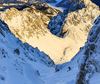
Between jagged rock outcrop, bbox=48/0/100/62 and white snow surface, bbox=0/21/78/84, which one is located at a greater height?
jagged rock outcrop, bbox=48/0/100/62

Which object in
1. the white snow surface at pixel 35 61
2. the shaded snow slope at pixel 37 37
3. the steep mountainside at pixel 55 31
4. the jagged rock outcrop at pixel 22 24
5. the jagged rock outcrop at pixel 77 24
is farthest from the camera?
the jagged rock outcrop at pixel 77 24

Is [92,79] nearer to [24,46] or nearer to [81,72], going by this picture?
[81,72]

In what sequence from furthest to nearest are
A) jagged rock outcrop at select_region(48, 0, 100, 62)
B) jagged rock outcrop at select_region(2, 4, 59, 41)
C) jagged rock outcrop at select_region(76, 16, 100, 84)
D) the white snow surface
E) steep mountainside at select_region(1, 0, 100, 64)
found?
jagged rock outcrop at select_region(48, 0, 100, 62) < jagged rock outcrop at select_region(2, 4, 59, 41) < steep mountainside at select_region(1, 0, 100, 64) < the white snow surface < jagged rock outcrop at select_region(76, 16, 100, 84)

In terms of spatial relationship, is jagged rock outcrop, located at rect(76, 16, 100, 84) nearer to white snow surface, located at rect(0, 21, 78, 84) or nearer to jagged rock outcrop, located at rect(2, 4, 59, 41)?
white snow surface, located at rect(0, 21, 78, 84)

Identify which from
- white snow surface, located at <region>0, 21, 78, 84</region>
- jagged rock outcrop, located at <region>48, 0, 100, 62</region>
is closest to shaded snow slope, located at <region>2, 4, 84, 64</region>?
jagged rock outcrop, located at <region>48, 0, 100, 62</region>

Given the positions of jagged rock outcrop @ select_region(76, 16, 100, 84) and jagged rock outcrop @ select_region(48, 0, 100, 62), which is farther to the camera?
jagged rock outcrop @ select_region(48, 0, 100, 62)

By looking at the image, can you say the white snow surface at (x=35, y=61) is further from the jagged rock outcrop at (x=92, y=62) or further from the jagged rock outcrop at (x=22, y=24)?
the jagged rock outcrop at (x=92, y=62)

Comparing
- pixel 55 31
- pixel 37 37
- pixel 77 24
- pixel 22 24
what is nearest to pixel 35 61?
pixel 37 37

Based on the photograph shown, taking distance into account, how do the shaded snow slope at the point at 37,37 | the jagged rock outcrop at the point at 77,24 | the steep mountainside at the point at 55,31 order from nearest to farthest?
the shaded snow slope at the point at 37,37 < the steep mountainside at the point at 55,31 < the jagged rock outcrop at the point at 77,24

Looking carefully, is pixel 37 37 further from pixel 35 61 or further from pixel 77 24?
pixel 77 24

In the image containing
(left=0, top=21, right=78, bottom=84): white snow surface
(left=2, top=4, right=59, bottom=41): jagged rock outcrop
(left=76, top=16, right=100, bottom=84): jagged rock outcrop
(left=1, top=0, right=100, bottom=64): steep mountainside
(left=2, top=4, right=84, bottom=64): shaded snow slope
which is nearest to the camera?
(left=76, top=16, right=100, bottom=84): jagged rock outcrop

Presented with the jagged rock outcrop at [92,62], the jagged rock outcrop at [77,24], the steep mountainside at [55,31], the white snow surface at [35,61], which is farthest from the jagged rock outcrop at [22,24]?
the jagged rock outcrop at [92,62]

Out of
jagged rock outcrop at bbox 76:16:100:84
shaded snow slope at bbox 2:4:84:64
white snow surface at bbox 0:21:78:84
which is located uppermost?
shaded snow slope at bbox 2:4:84:64

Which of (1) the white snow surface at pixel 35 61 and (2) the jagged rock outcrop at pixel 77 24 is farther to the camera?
(2) the jagged rock outcrop at pixel 77 24
